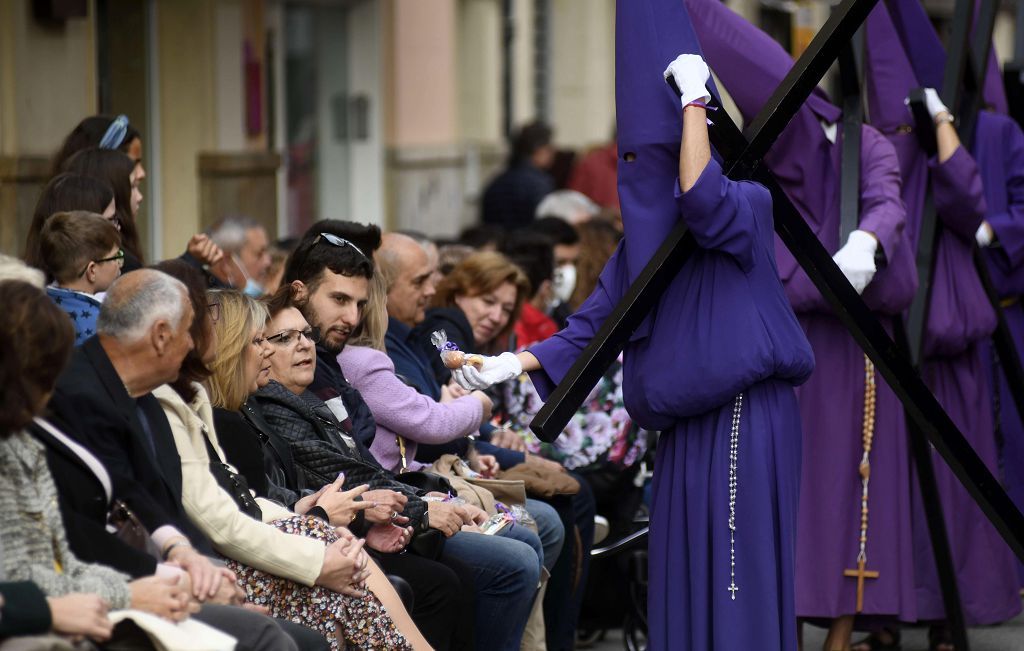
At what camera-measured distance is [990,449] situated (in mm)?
8242

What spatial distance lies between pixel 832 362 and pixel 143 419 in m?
3.18

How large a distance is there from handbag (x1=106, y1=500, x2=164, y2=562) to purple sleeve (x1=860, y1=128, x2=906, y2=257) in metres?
3.07

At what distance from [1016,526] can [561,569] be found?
1611mm

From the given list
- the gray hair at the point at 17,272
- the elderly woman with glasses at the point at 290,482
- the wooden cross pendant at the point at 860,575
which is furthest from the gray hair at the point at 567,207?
the gray hair at the point at 17,272

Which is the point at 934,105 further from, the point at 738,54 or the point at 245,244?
the point at 245,244

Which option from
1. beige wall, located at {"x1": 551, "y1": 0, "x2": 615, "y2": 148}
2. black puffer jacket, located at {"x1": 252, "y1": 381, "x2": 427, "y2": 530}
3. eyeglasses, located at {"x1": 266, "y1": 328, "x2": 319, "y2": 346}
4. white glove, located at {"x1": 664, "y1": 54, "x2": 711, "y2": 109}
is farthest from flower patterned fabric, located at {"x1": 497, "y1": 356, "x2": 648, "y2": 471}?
beige wall, located at {"x1": 551, "y1": 0, "x2": 615, "y2": 148}

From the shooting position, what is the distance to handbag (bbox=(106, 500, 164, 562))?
489cm

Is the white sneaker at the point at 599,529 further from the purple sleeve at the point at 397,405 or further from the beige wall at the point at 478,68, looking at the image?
the beige wall at the point at 478,68

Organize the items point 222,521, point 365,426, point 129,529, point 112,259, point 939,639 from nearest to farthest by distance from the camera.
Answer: point 129,529, point 222,521, point 112,259, point 365,426, point 939,639

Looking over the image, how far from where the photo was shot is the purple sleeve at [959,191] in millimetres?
7523

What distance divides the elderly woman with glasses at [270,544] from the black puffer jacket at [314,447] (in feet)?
1.40

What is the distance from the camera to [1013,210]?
349 inches

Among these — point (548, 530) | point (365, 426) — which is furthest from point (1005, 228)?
point (365, 426)

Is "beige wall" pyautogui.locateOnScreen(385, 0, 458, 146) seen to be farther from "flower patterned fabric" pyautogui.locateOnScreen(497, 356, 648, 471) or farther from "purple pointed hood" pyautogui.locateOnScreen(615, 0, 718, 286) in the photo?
"purple pointed hood" pyautogui.locateOnScreen(615, 0, 718, 286)
